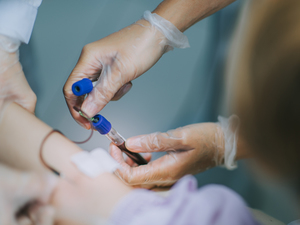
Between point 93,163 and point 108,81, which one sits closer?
point 93,163

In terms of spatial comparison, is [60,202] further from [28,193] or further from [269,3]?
[269,3]

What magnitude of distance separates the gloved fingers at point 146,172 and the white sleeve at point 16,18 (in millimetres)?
470

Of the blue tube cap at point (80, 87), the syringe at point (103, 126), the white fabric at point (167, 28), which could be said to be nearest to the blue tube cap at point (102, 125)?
the syringe at point (103, 126)

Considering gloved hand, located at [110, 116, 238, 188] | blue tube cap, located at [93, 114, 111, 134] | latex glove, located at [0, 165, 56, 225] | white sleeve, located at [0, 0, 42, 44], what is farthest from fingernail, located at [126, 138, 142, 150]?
white sleeve, located at [0, 0, 42, 44]

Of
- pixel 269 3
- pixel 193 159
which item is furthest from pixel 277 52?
pixel 193 159

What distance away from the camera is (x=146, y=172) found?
78 cm

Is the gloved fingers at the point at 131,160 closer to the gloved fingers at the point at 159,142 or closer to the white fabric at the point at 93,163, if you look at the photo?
the gloved fingers at the point at 159,142

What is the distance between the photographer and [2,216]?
352 millimetres

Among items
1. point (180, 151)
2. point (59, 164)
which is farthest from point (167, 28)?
point (59, 164)

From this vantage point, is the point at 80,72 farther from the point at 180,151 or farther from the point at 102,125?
the point at 180,151

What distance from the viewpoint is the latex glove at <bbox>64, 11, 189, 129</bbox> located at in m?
0.68

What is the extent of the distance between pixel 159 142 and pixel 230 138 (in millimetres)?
309

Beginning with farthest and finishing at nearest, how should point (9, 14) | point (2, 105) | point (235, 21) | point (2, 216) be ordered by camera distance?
point (235, 21) → point (9, 14) → point (2, 105) → point (2, 216)

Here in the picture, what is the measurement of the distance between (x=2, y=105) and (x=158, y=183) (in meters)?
0.58
